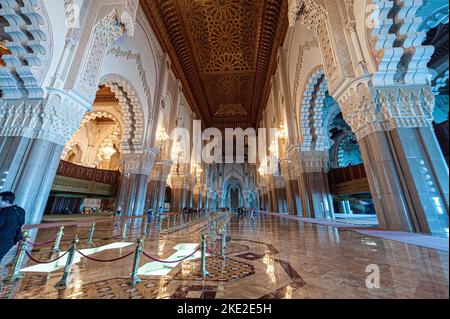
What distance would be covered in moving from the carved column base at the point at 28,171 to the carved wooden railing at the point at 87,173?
5.15 meters

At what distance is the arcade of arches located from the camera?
1915mm

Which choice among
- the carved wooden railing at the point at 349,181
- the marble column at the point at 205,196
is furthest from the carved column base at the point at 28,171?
the marble column at the point at 205,196

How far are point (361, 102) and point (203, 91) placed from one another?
1364 cm

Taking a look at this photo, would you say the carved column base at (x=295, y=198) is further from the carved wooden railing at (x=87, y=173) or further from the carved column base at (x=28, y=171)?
the carved wooden railing at (x=87, y=173)

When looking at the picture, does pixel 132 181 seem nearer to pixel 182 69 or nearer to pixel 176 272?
pixel 176 272

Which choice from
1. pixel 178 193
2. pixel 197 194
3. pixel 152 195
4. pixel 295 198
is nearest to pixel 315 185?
pixel 295 198

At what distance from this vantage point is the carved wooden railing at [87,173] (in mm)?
8539

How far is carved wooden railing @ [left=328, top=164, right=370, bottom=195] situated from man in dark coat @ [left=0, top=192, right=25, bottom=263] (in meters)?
9.47

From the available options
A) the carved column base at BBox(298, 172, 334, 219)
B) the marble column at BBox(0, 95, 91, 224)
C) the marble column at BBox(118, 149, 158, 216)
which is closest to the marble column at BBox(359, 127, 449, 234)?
the carved column base at BBox(298, 172, 334, 219)

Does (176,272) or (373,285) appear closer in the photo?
(373,285)

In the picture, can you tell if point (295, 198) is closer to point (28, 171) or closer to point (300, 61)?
point (300, 61)
